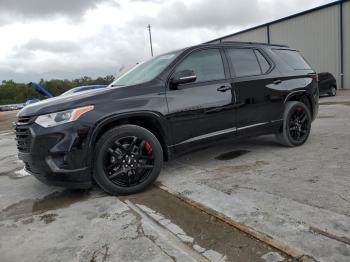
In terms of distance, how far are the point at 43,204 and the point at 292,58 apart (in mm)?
4502

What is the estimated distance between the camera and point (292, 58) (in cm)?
590

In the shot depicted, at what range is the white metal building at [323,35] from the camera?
21.4 meters

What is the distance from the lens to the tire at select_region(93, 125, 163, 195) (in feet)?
12.5

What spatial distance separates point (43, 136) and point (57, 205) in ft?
2.66

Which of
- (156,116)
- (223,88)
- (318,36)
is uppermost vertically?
(318,36)

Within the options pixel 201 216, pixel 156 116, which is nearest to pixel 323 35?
pixel 156 116

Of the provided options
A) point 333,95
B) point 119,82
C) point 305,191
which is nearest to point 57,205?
point 119,82

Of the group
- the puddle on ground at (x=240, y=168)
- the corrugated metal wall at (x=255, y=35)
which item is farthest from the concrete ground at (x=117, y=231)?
the corrugated metal wall at (x=255, y=35)

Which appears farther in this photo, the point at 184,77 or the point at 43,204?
the point at 184,77

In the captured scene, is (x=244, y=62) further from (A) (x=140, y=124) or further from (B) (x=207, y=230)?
(B) (x=207, y=230)

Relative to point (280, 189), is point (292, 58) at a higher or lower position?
higher

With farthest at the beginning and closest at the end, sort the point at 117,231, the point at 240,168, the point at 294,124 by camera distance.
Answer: the point at 294,124 < the point at 240,168 < the point at 117,231

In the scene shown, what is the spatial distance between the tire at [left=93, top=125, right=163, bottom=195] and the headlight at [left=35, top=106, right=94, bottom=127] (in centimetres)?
36

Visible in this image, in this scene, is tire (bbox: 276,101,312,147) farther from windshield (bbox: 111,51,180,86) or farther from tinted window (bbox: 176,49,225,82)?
windshield (bbox: 111,51,180,86)
